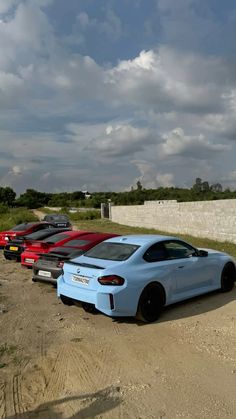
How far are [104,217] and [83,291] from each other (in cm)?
4475

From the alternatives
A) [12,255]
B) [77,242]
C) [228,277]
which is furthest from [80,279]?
[12,255]

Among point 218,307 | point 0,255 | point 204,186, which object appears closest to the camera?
point 218,307

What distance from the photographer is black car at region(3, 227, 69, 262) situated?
42.4 feet

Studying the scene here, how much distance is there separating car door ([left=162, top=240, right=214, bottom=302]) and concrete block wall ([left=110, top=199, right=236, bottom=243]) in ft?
34.0

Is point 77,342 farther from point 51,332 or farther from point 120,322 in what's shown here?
point 120,322

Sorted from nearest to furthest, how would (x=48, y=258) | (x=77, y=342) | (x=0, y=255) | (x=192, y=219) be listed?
1. (x=77, y=342)
2. (x=48, y=258)
3. (x=0, y=255)
4. (x=192, y=219)

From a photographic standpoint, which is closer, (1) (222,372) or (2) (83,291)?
(1) (222,372)

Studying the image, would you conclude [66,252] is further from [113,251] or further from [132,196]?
[132,196]

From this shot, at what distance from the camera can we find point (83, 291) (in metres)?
6.80

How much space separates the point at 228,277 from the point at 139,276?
2.96m

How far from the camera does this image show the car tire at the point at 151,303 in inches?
Answer: 262

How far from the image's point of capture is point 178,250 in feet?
26.1

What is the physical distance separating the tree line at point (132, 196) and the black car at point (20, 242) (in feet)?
130

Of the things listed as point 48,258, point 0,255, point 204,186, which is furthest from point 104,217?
A: point 48,258
